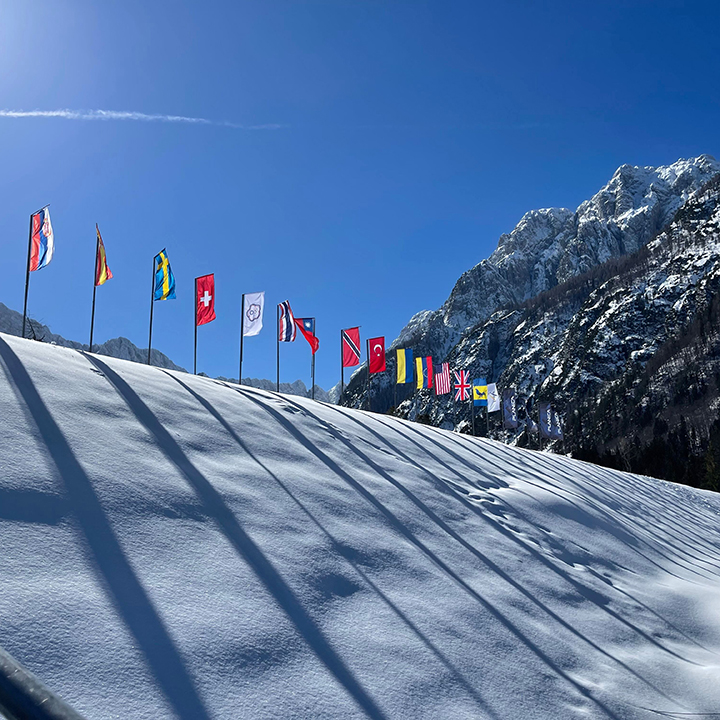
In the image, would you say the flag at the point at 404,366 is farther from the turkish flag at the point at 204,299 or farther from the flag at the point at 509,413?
the flag at the point at 509,413

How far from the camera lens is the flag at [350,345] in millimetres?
24984

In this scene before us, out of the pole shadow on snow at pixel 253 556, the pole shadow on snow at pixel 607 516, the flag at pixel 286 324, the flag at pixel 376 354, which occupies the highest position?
the flag at pixel 286 324

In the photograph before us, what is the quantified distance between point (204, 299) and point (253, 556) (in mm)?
18975

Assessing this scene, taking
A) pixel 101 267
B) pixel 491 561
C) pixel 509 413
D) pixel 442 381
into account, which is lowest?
pixel 491 561

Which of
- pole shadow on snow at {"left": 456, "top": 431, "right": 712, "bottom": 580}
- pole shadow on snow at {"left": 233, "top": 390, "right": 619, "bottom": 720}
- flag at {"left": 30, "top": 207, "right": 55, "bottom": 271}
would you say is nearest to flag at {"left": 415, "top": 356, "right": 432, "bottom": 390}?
pole shadow on snow at {"left": 456, "top": 431, "right": 712, "bottom": 580}

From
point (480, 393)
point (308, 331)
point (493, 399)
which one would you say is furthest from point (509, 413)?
point (308, 331)

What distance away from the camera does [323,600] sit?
463cm

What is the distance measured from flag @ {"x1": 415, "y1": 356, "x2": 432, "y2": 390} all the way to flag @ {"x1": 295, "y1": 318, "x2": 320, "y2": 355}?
28.3ft

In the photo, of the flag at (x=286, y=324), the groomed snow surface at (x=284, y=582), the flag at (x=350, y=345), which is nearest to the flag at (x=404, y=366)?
the flag at (x=350, y=345)

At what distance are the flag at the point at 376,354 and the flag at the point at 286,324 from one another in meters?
3.87

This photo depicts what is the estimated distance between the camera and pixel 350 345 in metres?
25.4

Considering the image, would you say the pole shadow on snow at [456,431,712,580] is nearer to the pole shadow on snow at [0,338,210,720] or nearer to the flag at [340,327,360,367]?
the pole shadow on snow at [0,338,210,720]

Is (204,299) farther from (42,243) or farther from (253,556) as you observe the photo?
(253,556)

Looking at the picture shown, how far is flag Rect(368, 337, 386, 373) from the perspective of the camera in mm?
25453
